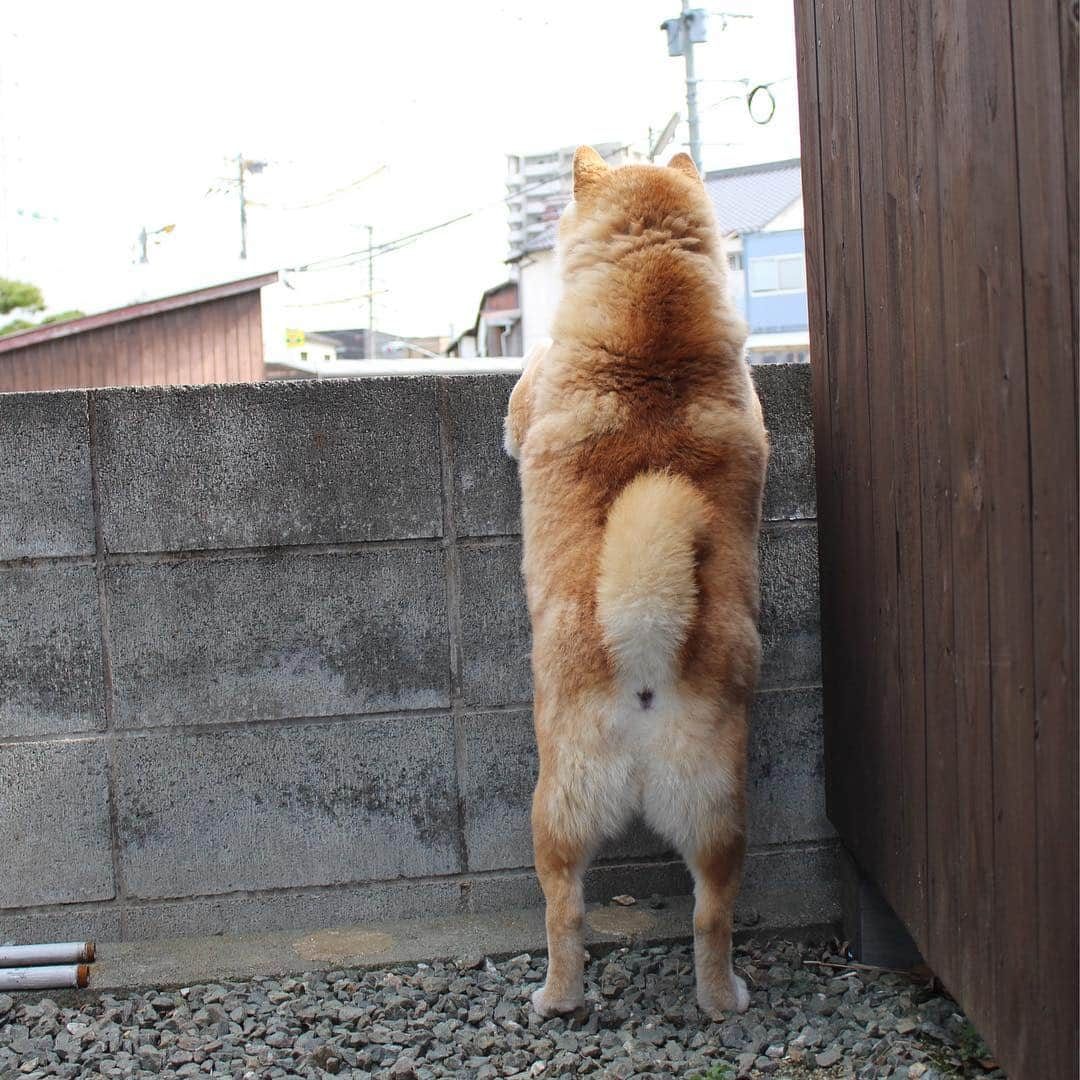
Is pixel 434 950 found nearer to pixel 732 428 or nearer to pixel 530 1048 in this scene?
pixel 530 1048

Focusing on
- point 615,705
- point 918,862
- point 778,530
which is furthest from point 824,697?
point 615,705

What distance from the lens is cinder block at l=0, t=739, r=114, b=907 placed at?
10.1 feet

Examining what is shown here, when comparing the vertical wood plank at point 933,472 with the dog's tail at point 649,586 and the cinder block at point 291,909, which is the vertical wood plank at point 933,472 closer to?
the dog's tail at point 649,586

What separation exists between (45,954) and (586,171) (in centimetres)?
250

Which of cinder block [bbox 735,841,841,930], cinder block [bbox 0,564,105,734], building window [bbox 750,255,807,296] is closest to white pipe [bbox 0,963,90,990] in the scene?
→ cinder block [bbox 0,564,105,734]

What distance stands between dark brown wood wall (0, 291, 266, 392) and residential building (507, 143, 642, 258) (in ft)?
40.1

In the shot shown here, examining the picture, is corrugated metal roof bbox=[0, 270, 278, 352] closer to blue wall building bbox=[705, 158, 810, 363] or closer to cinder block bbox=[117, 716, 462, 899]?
cinder block bbox=[117, 716, 462, 899]

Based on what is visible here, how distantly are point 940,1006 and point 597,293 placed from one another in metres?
1.95

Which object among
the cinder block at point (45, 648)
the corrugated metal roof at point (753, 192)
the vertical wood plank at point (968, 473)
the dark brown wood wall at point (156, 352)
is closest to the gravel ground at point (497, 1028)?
the vertical wood plank at point (968, 473)

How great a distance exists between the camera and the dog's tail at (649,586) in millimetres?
2432

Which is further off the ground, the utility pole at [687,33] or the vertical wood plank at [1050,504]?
the utility pole at [687,33]

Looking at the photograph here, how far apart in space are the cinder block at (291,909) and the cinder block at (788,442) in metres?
1.45

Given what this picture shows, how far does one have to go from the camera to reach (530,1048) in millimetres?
2621

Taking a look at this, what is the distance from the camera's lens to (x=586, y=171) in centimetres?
307
